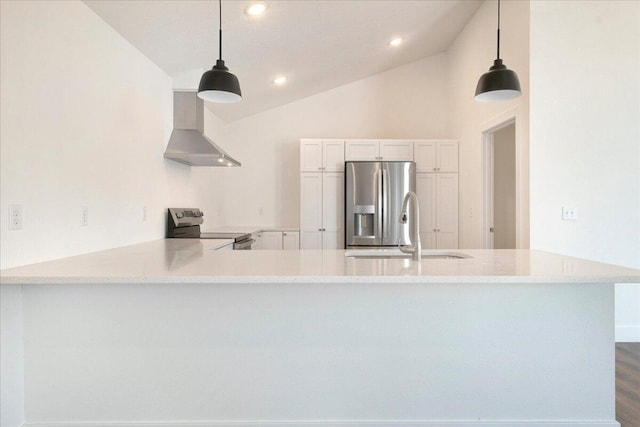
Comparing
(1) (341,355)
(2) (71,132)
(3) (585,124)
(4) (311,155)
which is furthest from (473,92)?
(2) (71,132)

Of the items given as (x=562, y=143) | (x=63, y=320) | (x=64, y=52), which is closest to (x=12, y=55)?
(x=64, y=52)

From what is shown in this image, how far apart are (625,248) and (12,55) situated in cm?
432

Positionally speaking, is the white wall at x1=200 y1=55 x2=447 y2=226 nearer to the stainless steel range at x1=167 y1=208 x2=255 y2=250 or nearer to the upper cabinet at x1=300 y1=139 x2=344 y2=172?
the upper cabinet at x1=300 y1=139 x2=344 y2=172

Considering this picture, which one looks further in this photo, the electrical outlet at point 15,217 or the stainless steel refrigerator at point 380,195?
the stainless steel refrigerator at point 380,195

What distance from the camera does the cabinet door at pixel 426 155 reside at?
5.05 m

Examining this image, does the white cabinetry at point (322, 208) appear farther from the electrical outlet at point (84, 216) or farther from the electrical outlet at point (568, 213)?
the electrical outlet at point (84, 216)

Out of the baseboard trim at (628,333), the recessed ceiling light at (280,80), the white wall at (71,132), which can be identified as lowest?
the baseboard trim at (628,333)

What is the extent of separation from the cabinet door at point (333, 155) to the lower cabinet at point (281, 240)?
0.99 meters

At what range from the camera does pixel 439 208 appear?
16.6 feet

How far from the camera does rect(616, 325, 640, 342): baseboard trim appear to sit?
327 centimetres

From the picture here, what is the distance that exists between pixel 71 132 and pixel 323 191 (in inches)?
129

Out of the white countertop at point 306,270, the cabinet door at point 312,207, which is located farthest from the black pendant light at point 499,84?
the cabinet door at point 312,207

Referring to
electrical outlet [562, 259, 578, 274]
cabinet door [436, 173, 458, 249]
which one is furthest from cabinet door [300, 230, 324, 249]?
electrical outlet [562, 259, 578, 274]

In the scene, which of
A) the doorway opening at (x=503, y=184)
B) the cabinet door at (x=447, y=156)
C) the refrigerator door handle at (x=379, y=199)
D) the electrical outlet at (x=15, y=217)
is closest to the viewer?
the electrical outlet at (x=15, y=217)
